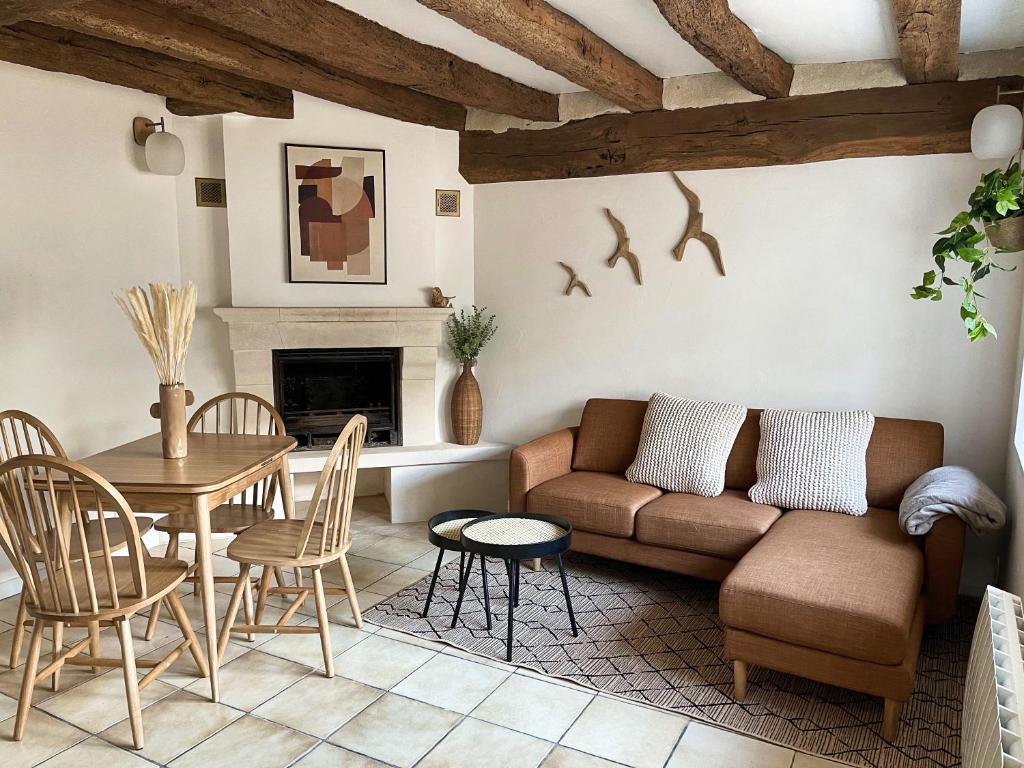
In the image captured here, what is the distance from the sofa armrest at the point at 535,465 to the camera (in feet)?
12.7

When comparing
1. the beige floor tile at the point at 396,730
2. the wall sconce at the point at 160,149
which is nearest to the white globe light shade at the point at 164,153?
the wall sconce at the point at 160,149

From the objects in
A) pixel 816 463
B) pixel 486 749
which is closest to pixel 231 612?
pixel 486 749

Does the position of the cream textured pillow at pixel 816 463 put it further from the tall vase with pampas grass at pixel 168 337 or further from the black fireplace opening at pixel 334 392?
the tall vase with pampas grass at pixel 168 337

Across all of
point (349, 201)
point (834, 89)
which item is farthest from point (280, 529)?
point (834, 89)

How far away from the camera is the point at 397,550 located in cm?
416

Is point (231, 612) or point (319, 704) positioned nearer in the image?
point (319, 704)

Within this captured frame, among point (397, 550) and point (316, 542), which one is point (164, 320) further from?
point (397, 550)

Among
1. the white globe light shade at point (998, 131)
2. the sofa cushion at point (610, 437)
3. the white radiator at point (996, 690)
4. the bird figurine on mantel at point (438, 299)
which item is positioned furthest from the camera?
the bird figurine on mantel at point (438, 299)

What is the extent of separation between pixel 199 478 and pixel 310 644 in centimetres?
88

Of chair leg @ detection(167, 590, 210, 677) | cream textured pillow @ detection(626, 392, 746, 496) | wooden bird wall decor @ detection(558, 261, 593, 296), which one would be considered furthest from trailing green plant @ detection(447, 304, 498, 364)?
chair leg @ detection(167, 590, 210, 677)

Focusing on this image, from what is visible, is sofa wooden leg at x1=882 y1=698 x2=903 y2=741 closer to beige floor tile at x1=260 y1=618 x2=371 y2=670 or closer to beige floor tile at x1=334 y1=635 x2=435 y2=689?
beige floor tile at x1=334 y1=635 x2=435 y2=689

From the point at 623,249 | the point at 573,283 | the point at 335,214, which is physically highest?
the point at 335,214

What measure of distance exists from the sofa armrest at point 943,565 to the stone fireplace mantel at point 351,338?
2.84 meters

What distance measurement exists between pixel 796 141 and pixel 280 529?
Answer: 3007 millimetres
